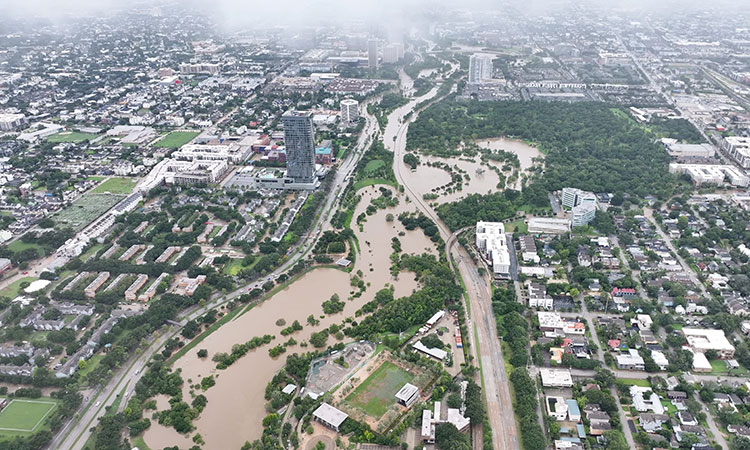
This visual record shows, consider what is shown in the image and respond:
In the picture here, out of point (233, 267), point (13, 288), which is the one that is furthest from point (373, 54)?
point (13, 288)

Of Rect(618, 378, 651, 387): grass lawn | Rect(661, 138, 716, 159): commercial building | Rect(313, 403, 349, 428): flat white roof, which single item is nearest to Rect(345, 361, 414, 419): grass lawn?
Rect(313, 403, 349, 428): flat white roof

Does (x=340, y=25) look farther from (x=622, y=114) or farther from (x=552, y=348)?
(x=552, y=348)

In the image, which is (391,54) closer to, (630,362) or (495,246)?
(495,246)

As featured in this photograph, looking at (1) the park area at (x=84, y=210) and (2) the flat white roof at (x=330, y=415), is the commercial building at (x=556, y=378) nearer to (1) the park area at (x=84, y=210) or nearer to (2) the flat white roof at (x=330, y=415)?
(2) the flat white roof at (x=330, y=415)

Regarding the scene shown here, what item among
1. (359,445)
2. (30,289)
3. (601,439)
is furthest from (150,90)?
(601,439)

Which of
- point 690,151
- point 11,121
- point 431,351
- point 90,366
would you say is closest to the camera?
point 90,366

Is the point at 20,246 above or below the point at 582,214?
below

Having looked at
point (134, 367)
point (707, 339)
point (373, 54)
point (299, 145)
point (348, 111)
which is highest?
point (373, 54)

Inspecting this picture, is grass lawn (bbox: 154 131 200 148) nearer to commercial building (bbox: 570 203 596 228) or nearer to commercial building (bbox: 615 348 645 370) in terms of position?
commercial building (bbox: 570 203 596 228)
